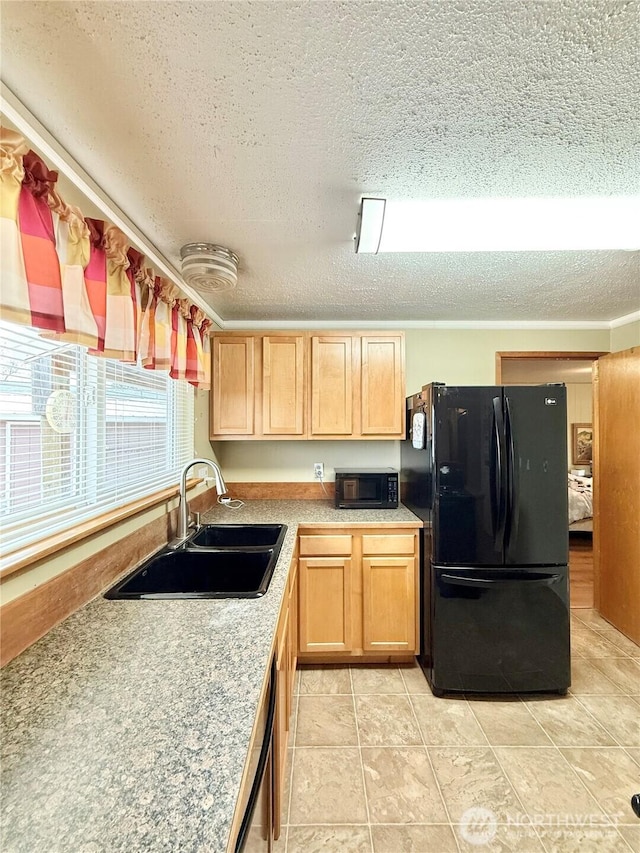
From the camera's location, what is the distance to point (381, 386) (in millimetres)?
2695

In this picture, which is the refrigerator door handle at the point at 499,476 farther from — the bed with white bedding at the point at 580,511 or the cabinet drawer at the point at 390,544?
the bed with white bedding at the point at 580,511

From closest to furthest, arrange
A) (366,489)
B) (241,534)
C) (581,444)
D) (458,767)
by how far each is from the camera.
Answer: (458,767)
(241,534)
(366,489)
(581,444)

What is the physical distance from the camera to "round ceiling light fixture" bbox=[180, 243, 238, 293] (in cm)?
168

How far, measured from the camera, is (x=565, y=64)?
84 cm

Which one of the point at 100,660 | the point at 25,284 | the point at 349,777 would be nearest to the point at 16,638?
the point at 100,660

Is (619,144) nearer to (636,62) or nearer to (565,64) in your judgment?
(636,62)

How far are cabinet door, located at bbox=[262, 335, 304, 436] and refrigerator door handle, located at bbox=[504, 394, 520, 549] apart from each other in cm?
134

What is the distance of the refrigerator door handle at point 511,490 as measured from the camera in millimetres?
2037

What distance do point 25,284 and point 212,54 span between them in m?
0.65

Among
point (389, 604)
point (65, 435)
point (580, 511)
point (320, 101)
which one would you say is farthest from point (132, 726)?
point (580, 511)

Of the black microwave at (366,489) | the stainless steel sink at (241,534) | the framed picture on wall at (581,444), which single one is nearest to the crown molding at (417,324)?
the black microwave at (366,489)

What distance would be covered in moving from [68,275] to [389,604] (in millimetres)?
2299

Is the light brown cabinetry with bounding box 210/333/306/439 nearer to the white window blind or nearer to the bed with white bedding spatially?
the white window blind

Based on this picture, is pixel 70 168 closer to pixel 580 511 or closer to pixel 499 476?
pixel 499 476
